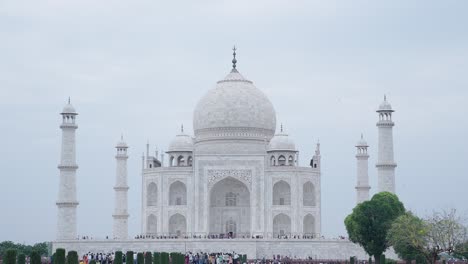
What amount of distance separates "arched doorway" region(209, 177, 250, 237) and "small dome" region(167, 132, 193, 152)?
278 centimetres

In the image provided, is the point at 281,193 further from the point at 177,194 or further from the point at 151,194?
the point at 151,194

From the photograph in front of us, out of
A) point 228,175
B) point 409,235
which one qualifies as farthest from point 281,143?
point 409,235

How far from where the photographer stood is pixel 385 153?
44.6 metres

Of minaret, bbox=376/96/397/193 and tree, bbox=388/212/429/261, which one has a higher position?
minaret, bbox=376/96/397/193

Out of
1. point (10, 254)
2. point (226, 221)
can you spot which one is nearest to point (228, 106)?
point (226, 221)

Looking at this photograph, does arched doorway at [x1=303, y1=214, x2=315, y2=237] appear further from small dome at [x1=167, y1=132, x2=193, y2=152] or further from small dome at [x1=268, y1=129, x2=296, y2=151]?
small dome at [x1=167, y1=132, x2=193, y2=152]

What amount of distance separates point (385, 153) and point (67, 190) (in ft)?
48.8

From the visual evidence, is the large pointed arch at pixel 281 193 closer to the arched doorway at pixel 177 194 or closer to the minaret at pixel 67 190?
the arched doorway at pixel 177 194

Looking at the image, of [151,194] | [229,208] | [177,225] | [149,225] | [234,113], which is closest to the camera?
[177,225]

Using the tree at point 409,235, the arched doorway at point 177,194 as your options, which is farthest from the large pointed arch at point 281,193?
the tree at point 409,235

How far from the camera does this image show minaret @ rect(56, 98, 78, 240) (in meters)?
44.4

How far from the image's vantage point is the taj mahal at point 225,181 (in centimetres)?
4456

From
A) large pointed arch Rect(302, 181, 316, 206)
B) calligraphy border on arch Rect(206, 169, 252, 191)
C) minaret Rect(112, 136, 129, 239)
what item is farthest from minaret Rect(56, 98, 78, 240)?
large pointed arch Rect(302, 181, 316, 206)

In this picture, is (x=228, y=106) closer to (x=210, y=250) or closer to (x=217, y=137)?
(x=217, y=137)
